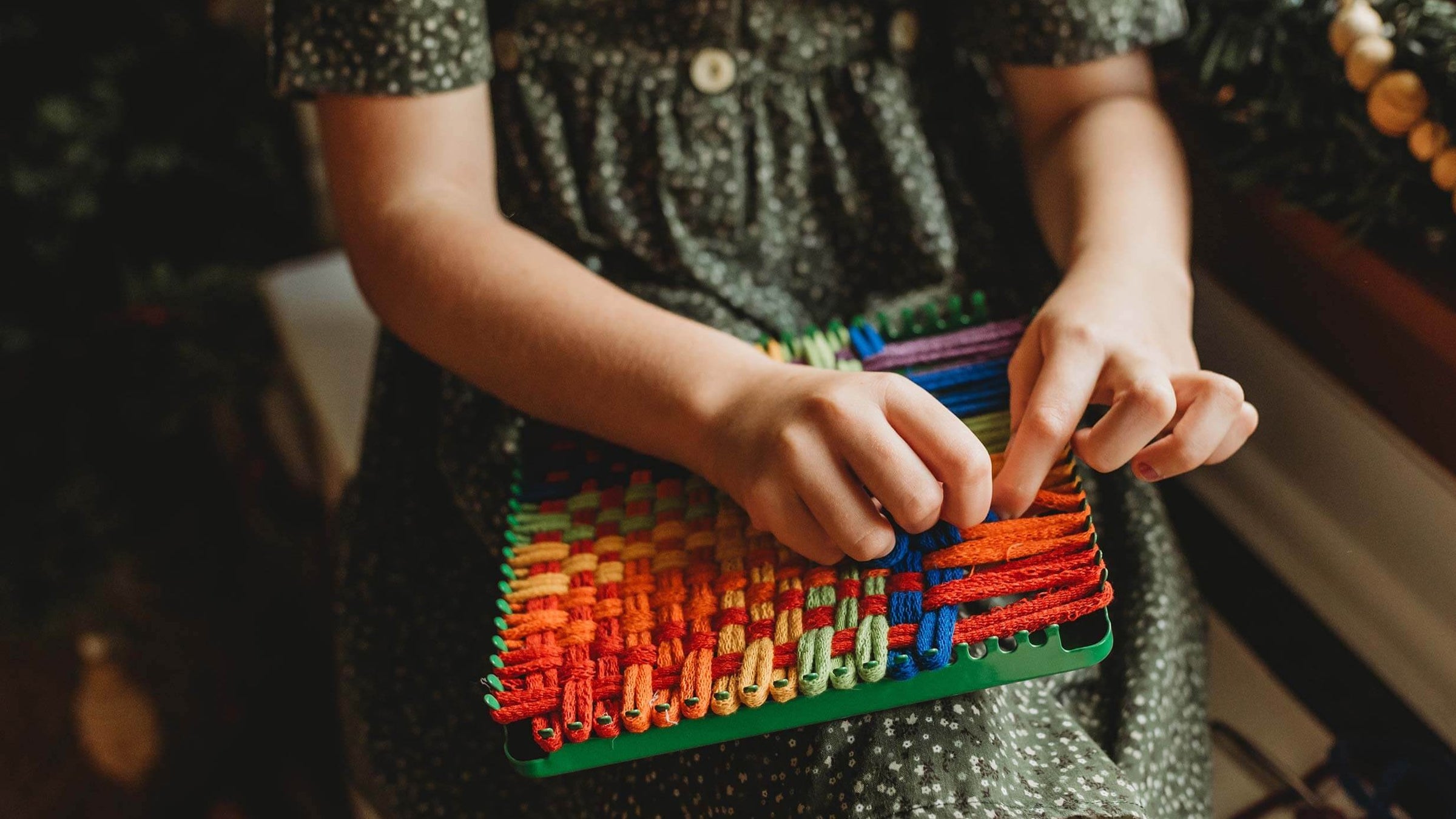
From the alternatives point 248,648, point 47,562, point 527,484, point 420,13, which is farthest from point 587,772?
point 47,562

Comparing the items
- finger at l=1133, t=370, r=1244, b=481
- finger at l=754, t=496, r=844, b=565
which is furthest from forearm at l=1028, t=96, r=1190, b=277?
finger at l=754, t=496, r=844, b=565

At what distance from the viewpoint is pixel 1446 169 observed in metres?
0.52

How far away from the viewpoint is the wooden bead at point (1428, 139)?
526 millimetres

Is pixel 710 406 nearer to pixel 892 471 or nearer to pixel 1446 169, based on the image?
pixel 892 471

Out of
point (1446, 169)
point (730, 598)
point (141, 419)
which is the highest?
point (1446, 169)

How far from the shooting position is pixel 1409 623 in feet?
2.09

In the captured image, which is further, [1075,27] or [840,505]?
[1075,27]

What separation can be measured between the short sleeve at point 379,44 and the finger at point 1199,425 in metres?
0.37

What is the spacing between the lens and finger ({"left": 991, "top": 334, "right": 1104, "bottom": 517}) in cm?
42

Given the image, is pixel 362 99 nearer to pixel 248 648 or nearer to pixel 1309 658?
pixel 1309 658

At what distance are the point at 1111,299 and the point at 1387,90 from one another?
20 cm

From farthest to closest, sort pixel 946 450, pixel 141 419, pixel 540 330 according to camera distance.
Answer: pixel 141 419
pixel 540 330
pixel 946 450

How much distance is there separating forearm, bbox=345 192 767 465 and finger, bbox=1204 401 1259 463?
197mm

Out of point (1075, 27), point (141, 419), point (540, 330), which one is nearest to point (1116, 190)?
point (1075, 27)
